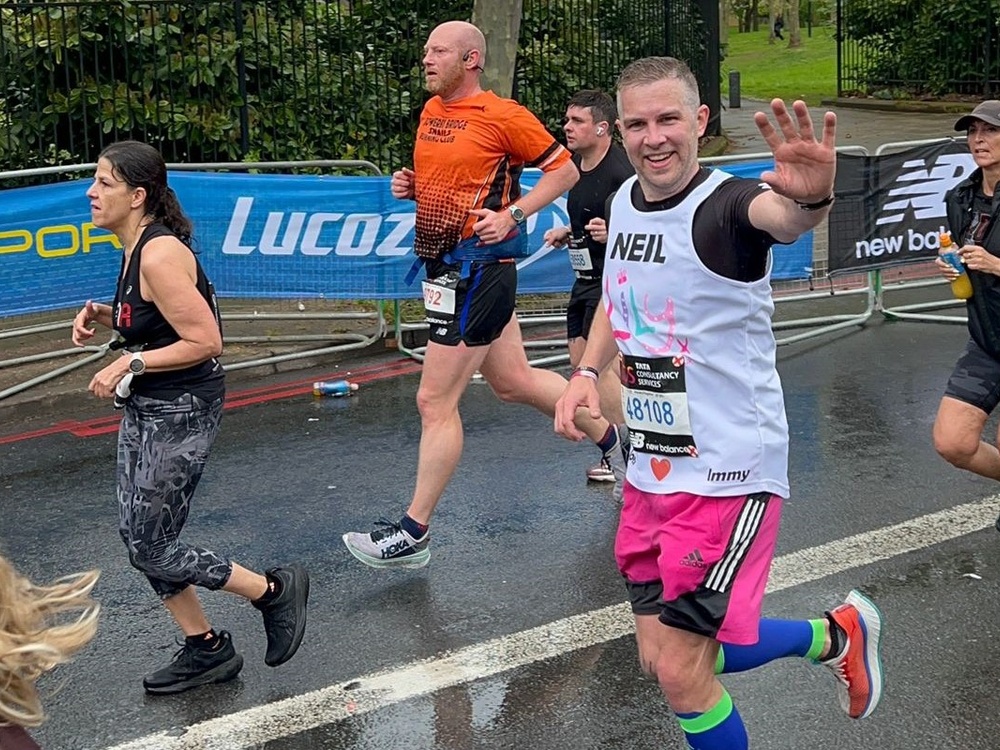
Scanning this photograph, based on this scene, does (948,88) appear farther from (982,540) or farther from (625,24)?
(982,540)

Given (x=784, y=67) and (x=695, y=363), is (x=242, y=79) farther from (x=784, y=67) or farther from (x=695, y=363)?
(x=784, y=67)

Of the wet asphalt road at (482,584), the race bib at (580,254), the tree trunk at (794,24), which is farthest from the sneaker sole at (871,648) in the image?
the tree trunk at (794,24)

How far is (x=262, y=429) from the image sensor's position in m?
7.85

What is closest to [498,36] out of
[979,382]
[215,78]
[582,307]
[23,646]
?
[215,78]

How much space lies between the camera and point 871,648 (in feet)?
13.2

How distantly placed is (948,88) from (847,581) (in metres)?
20.0

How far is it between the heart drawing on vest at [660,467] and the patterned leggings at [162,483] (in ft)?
5.36

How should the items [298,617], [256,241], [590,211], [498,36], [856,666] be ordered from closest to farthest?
[856,666] → [298,617] → [590,211] → [256,241] → [498,36]

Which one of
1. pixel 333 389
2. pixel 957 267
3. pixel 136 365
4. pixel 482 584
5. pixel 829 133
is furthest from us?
pixel 333 389

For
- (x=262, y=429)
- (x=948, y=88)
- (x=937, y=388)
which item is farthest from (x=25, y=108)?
(x=948, y=88)

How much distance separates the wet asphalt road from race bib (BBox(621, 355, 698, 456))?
1058 millimetres

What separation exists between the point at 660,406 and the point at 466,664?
1523 millimetres

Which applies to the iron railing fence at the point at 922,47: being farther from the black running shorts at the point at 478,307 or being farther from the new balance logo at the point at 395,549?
the new balance logo at the point at 395,549

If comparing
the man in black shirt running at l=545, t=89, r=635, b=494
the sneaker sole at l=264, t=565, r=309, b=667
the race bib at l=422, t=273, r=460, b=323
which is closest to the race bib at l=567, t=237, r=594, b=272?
the man in black shirt running at l=545, t=89, r=635, b=494
